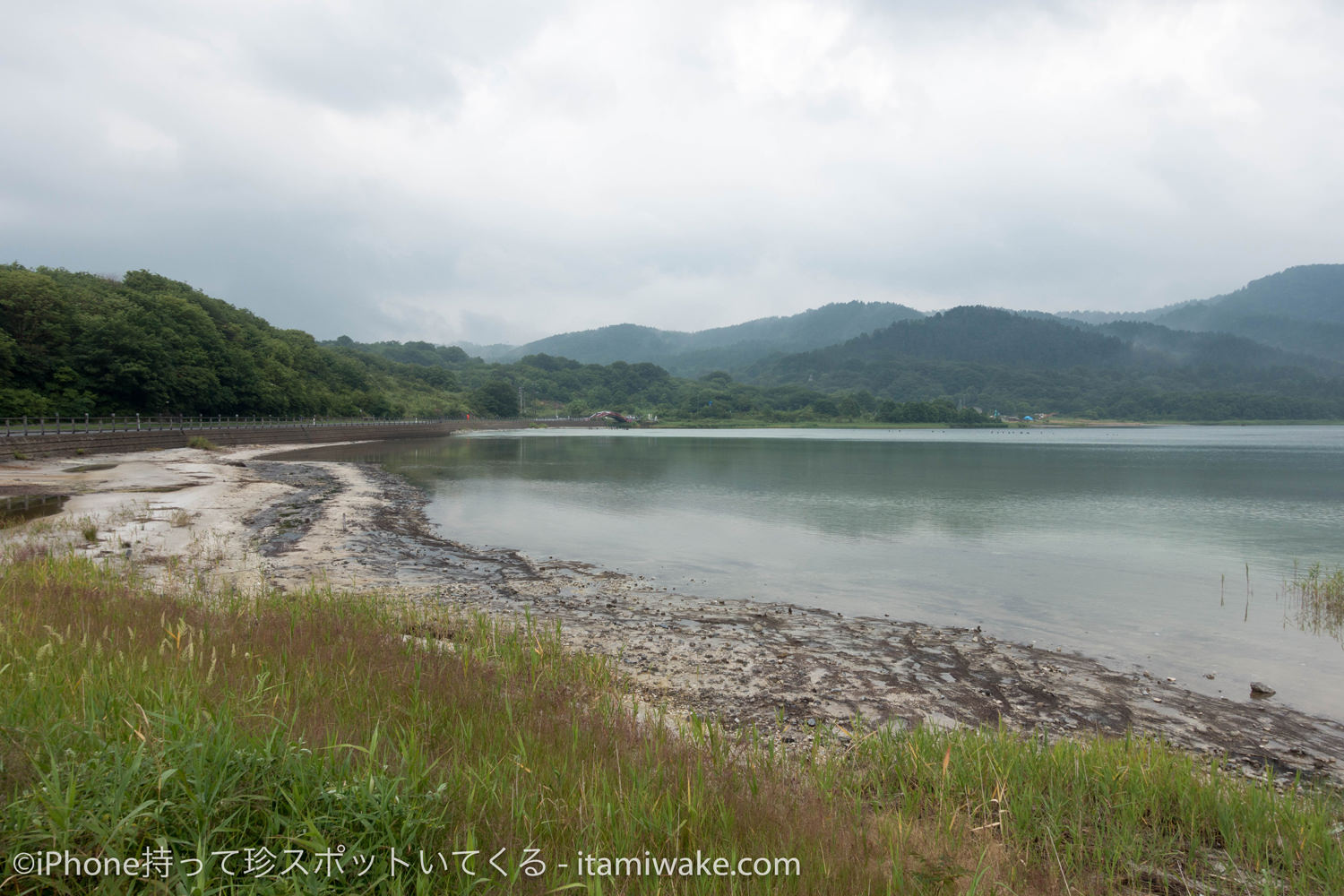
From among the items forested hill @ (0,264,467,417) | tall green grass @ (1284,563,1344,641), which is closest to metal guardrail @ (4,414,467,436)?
forested hill @ (0,264,467,417)

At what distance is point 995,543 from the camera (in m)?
25.7

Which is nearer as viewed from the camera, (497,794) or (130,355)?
(497,794)

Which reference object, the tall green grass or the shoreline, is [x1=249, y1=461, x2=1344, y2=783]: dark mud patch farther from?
Answer: the tall green grass

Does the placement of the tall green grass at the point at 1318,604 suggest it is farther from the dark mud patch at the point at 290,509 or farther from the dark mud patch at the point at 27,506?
the dark mud patch at the point at 27,506

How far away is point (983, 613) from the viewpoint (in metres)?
15.8

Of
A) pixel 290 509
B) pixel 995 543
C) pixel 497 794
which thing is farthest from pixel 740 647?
pixel 290 509

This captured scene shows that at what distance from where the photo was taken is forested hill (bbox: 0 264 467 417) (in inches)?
2287

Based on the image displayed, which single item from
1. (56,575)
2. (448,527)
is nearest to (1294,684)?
(56,575)

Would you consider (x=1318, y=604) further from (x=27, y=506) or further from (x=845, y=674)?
(x=27, y=506)

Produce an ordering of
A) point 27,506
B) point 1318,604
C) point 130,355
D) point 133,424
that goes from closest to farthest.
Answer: point 1318,604 < point 27,506 < point 133,424 < point 130,355

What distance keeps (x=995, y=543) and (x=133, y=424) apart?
236 ft

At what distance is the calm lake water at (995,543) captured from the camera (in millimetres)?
14273

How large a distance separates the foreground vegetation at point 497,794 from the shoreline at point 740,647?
2.28 m

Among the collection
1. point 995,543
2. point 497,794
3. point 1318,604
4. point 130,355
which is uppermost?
point 130,355
